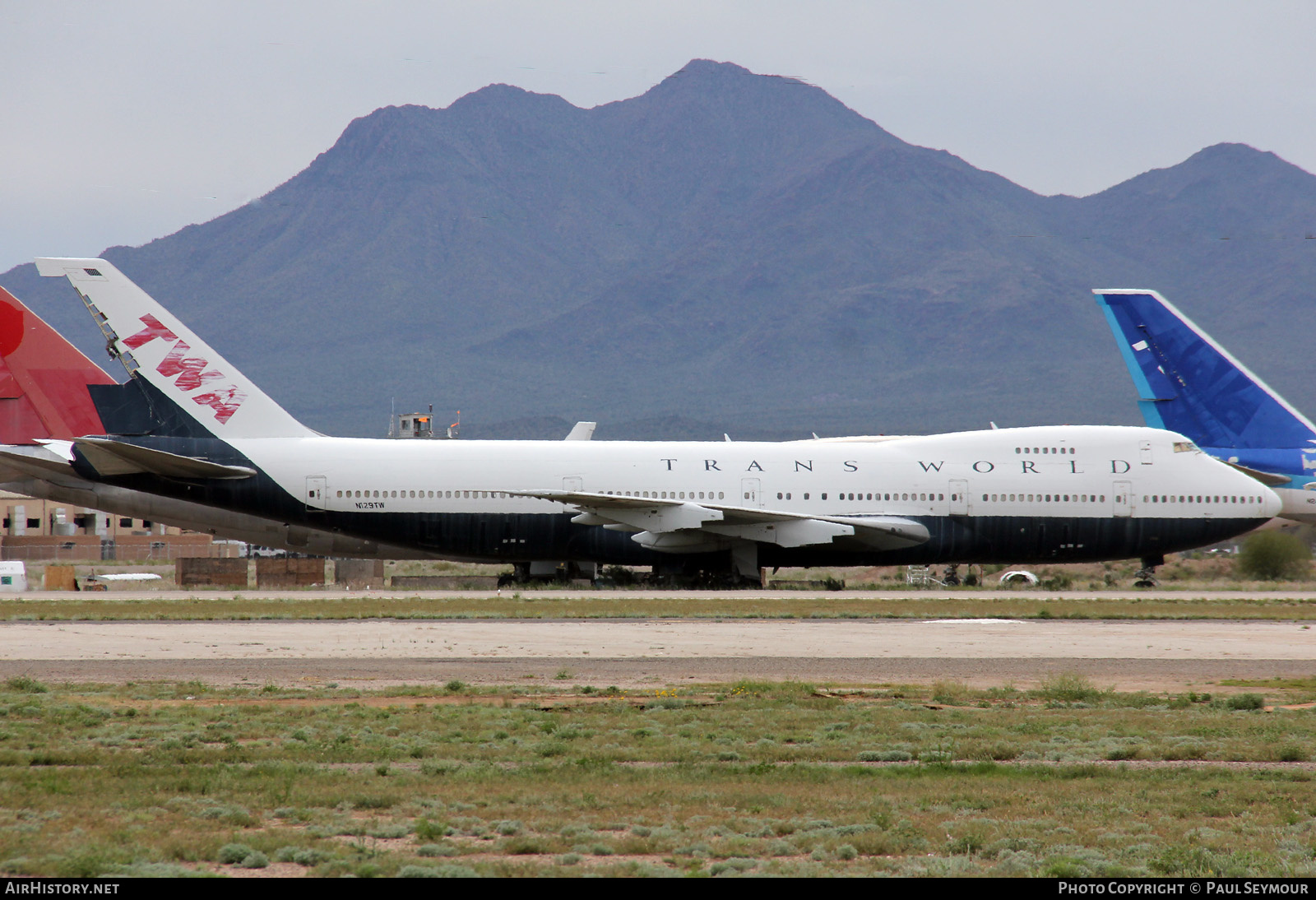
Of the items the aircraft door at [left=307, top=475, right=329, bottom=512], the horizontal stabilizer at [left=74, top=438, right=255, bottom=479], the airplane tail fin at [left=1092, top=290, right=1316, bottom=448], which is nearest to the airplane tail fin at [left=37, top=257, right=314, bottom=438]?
the horizontal stabilizer at [left=74, top=438, right=255, bottom=479]

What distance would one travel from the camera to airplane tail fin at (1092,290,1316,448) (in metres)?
43.3

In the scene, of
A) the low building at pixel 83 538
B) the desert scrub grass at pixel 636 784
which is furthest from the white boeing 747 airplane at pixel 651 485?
the low building at pixel 83 538

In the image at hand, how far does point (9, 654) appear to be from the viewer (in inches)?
797

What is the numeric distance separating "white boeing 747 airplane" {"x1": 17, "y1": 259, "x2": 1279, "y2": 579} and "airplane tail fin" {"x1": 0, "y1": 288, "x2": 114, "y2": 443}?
8.84 feet

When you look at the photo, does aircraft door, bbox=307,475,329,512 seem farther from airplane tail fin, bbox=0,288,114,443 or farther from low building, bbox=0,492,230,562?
low building, bbox=0,492,230,562

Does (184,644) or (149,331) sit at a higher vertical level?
(149,331)

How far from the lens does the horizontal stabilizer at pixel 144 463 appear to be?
35.1 m

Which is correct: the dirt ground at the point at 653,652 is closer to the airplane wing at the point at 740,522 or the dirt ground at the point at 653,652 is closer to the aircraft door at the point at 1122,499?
the airplane wing at the point at 740,522

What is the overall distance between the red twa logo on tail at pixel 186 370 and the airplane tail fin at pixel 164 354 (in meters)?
0.02

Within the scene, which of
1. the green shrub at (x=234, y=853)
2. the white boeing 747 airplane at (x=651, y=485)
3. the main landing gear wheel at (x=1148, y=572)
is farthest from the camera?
the main landing gear wheel at (x=1148, y=572)

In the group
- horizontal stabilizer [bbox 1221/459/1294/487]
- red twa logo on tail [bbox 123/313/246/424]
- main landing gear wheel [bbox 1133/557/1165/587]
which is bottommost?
main landing gear wheel [bbox 1133/557/1165/587]

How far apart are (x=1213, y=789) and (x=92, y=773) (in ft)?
30.9
